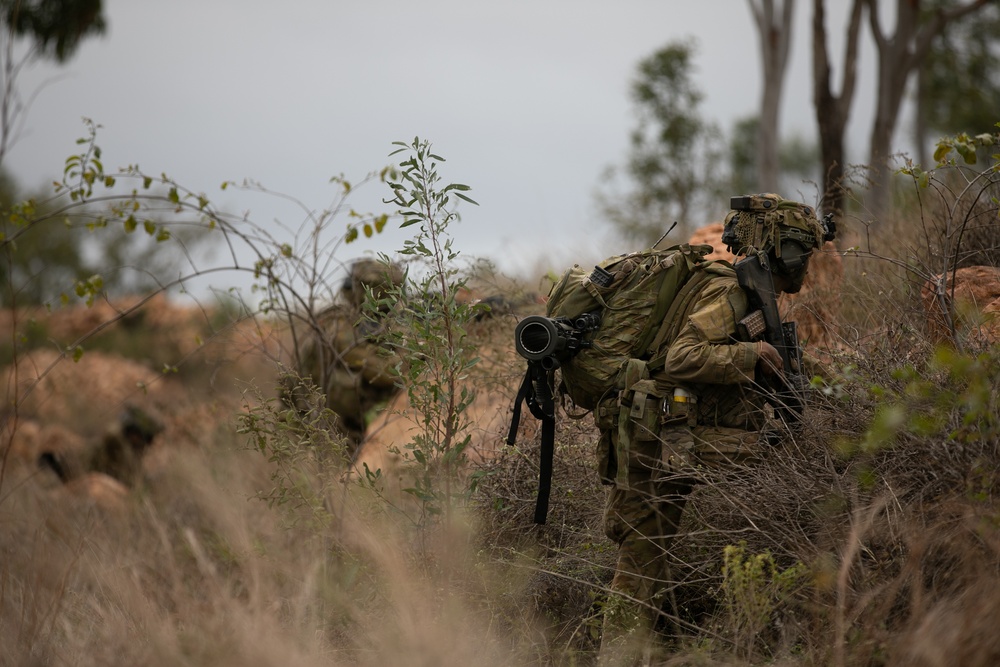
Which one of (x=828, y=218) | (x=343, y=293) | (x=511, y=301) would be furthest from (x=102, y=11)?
(x=828, y=218)

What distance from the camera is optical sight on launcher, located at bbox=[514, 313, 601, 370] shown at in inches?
148

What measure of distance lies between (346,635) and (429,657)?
3.12ft

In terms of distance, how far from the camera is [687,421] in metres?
3.82

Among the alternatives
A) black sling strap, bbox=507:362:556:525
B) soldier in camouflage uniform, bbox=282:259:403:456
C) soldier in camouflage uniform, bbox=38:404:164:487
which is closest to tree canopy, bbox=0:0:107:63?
soldier in camouflage uniform, bbox=38:404:164:487

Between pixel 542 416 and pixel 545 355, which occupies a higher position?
pixel 545 355

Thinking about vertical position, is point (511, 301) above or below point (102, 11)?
below

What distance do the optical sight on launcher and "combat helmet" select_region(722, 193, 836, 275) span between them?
27.1 inches

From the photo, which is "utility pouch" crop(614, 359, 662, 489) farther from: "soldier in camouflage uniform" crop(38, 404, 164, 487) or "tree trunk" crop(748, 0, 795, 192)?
"tree trunk" crop(748, 0, 795, 192)

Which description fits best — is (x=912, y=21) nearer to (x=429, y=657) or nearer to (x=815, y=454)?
(x=815, y=454)

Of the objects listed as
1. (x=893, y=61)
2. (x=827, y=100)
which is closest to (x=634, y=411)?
(x=827, y=100)

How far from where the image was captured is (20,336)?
18.6ft

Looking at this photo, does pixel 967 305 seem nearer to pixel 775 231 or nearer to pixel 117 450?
pixel 775 231

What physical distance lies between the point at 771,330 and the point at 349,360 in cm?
411

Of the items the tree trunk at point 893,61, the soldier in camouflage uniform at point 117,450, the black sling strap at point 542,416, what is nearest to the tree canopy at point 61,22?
the soldier in camouflage uniform at point 117,450
